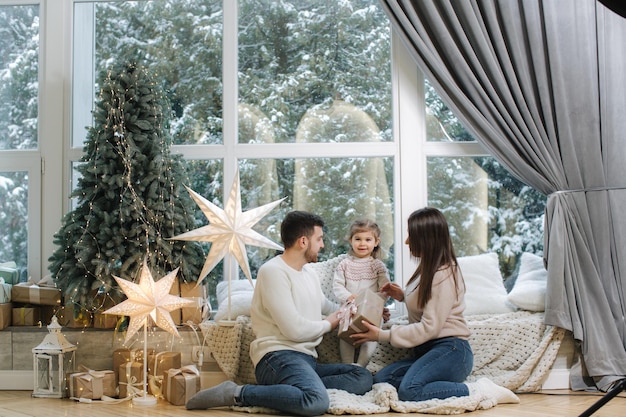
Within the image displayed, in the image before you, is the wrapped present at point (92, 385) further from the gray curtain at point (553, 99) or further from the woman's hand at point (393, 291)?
the gray curtain at point (553, 99)

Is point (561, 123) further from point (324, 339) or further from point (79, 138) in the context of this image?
point (79, 138)

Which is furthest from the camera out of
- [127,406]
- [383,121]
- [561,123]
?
[383,121]

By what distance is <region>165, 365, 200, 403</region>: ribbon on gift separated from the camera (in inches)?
126

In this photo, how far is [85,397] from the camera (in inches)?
131

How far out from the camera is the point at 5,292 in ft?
12.0

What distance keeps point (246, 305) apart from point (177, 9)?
1.68 meters

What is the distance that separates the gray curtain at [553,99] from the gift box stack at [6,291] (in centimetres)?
230

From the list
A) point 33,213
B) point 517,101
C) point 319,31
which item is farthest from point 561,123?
point 33,213

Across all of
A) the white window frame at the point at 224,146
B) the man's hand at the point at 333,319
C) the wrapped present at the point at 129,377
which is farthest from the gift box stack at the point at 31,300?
the man's hand at the point at 333,319

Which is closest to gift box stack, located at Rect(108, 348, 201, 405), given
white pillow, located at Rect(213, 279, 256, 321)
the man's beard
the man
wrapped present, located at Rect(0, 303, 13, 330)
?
the man

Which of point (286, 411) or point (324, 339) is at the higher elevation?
point (324, 339)

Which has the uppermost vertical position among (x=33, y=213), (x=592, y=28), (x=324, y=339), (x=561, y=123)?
(x=592, y=28)

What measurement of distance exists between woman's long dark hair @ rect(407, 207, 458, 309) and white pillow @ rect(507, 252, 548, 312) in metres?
0.53

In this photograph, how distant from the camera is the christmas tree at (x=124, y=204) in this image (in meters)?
3.52
